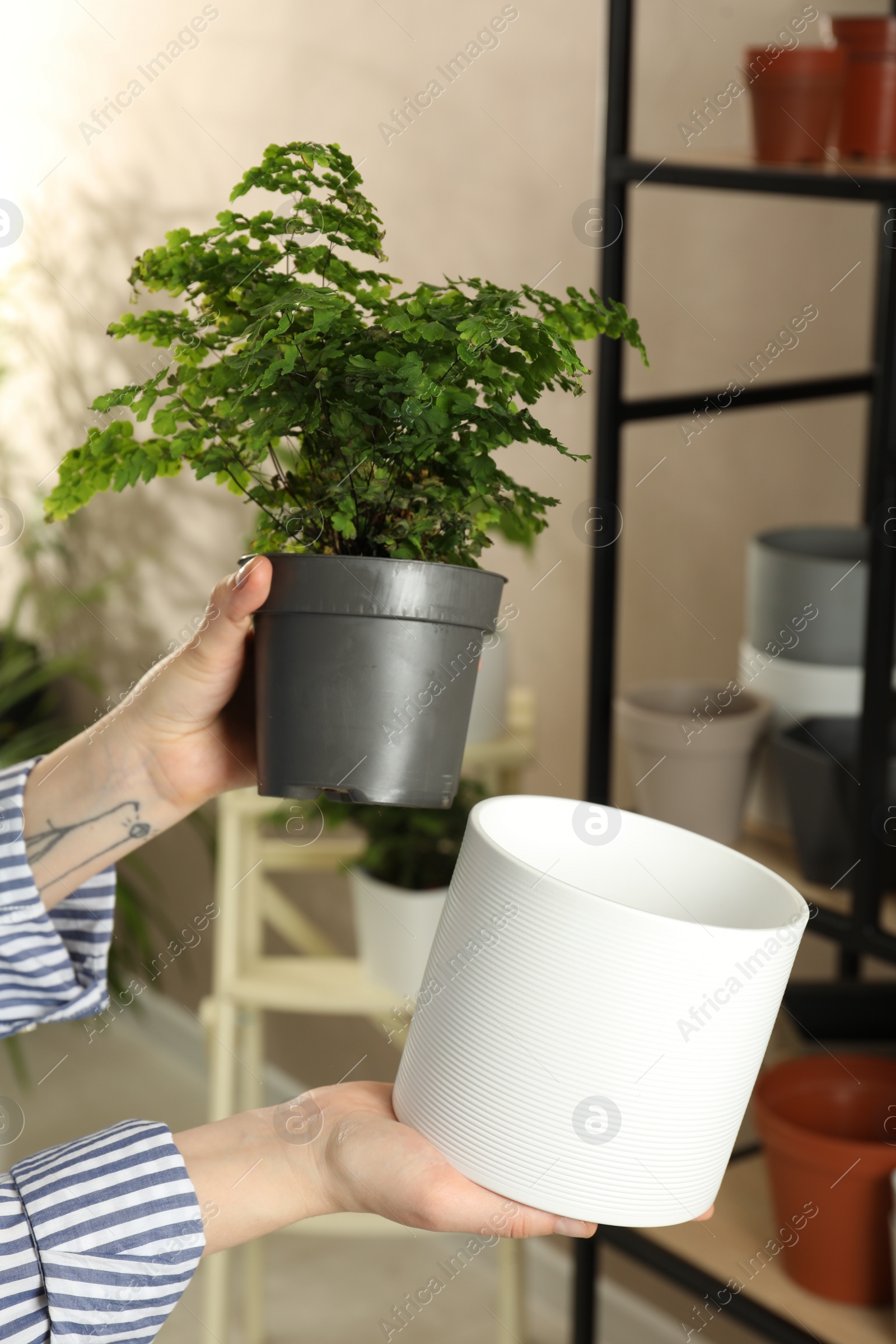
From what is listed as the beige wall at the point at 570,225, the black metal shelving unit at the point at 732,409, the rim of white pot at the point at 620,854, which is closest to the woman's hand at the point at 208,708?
the rim of white pot at the point at 620,854

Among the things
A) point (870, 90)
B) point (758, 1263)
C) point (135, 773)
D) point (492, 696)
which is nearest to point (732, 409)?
point (870, 90)

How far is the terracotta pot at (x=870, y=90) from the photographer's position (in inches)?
49.2

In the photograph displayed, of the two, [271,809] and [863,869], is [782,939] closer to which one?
[863,869]

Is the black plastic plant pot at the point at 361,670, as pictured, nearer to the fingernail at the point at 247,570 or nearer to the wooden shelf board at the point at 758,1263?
the fingernail at the point at 247,570

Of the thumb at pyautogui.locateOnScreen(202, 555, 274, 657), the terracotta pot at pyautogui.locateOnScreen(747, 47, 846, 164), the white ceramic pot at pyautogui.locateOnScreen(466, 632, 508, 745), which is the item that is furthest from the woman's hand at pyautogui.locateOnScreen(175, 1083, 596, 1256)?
the terracotta pot at pyautogui.locateOnScreen(747, 47, 846, 164)

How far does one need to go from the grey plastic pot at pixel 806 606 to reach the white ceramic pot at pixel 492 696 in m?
0.34

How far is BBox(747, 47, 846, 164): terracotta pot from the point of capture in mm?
1239

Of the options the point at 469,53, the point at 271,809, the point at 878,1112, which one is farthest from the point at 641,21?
the point at 878,1112

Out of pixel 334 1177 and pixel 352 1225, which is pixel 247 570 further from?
pixel 352 1225

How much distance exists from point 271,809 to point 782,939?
113 centimetres

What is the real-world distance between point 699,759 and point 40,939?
0.72m

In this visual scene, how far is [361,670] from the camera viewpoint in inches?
31.2

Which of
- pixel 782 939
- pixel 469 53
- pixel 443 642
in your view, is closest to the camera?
pixel 782 939

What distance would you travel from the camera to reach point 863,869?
48.3 inches
